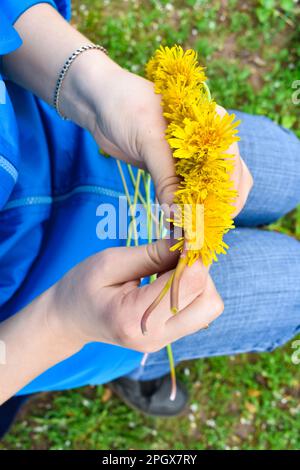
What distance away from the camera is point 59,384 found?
42.0 inches

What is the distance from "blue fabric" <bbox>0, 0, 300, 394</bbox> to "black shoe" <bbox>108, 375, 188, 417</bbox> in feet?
1.34

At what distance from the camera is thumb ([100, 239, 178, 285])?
2.39ft

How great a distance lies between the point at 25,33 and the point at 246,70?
1.27m

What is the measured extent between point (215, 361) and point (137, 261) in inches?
47.1

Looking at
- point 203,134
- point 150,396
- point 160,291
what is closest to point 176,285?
point 160,291

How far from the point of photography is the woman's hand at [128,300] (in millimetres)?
727

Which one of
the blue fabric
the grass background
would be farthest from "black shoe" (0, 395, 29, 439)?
the grass background

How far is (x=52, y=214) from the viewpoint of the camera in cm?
108

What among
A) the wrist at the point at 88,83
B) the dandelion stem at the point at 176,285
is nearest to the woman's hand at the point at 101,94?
the wrist at the point at 88,83

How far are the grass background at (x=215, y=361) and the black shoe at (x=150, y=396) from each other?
0.09 m

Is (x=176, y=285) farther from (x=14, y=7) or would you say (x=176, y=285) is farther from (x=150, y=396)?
(x=150, y=396)

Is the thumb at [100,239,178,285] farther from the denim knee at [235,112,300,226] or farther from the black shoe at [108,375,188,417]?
the black shoe at [108,375,188,417]

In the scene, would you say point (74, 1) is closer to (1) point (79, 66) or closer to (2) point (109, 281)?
(1) point (79, 66)

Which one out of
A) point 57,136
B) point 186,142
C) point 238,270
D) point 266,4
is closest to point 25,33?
point 57,136
